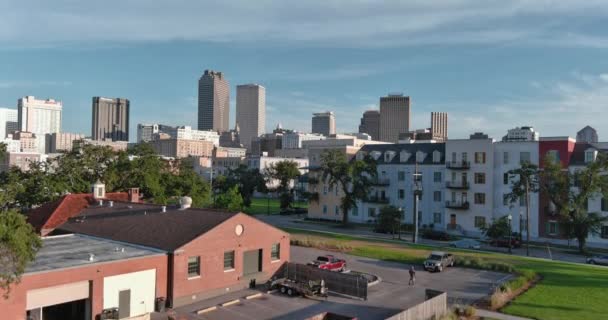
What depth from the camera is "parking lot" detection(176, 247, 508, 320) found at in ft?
92.4

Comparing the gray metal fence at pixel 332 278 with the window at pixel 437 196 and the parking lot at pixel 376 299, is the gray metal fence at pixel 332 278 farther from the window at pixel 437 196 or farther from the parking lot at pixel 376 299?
the window at pixel 437 196

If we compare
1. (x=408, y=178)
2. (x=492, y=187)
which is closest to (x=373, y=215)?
(x=408, y=178)

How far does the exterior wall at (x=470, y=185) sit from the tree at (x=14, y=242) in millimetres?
58259

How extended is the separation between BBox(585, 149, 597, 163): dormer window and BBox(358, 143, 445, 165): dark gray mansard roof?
58.0 ft

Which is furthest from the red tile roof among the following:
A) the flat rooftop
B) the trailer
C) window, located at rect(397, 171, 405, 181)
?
window, located at rect(397, 171, 405, 181)

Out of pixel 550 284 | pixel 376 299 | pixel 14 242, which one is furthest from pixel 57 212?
pixel 550 284

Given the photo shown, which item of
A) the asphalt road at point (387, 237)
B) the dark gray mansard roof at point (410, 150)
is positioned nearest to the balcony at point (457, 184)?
the dark gray mansard roof at point (410, 150)

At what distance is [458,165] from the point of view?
68688 millimetres

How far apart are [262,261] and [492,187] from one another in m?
41.5

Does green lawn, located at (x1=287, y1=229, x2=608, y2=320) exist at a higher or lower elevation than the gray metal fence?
lower

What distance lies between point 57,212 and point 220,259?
18.4 m

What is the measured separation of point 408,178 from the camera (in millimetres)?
74062

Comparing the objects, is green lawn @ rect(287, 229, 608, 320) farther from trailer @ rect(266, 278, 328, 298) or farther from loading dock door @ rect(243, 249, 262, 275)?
loading dock door @ rect(243, 249, 262, 275)

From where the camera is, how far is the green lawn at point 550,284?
2886 cm
